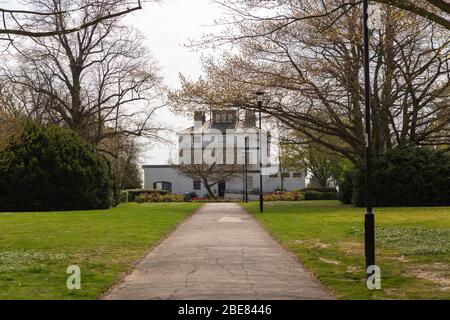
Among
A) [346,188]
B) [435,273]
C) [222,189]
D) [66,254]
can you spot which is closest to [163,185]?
[222,189]

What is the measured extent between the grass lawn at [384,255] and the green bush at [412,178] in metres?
13.9

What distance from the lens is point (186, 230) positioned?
2119 cm

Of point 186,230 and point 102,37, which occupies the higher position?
point 102,37

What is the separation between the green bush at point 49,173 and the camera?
128 ft

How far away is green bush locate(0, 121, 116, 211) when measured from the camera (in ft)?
128

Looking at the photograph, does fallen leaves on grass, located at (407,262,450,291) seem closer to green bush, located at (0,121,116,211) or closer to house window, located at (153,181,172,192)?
green bush, located at (0,121,116,211)

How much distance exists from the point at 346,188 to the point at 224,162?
29647 millimetres

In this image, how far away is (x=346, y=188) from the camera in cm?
4419
